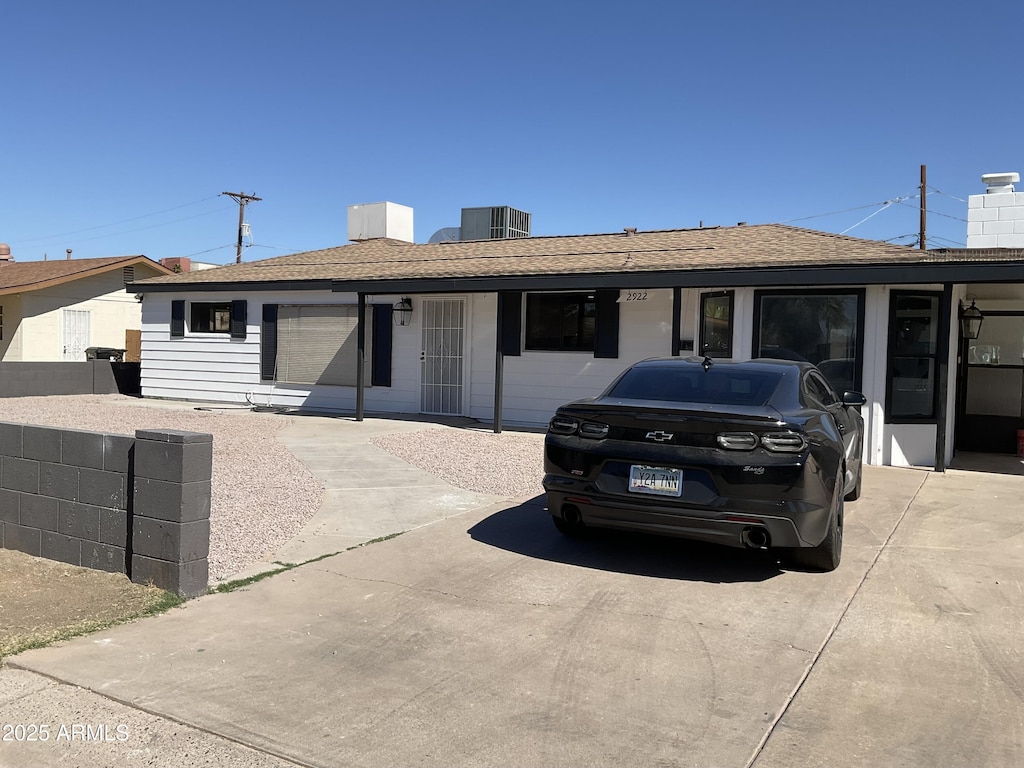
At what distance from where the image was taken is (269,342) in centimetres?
1770

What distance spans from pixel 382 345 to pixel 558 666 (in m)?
12.9

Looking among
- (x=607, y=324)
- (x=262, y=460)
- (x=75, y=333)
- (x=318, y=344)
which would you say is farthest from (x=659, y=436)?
(x=75, y=333)

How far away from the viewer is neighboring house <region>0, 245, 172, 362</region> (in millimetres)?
25844

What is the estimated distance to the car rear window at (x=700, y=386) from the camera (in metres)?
5.95

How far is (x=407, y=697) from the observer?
373 cm

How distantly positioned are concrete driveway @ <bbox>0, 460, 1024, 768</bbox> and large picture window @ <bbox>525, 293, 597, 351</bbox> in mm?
8646

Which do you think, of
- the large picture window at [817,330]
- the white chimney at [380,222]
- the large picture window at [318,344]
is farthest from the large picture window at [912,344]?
the white chimney at [380,222]

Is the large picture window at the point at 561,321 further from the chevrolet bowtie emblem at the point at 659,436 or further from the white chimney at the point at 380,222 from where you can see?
the chevrolet bowtie emblem at the point at 659,436

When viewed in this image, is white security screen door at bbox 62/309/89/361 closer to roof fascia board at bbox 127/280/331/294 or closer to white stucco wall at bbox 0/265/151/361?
white stucco wall at bbox 0/265/151/361

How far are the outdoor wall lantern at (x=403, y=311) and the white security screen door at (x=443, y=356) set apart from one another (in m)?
0.30

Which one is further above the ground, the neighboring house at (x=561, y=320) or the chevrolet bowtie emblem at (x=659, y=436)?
the neighboring house at (x=561, y=320)

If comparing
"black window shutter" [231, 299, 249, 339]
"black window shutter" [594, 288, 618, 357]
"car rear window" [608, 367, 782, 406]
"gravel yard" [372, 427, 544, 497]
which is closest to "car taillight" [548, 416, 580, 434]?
"car rear window" [608, 367, 782, 406]

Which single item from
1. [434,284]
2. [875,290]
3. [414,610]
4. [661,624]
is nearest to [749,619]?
[661,624]

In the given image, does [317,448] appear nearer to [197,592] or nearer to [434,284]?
[434,284]
